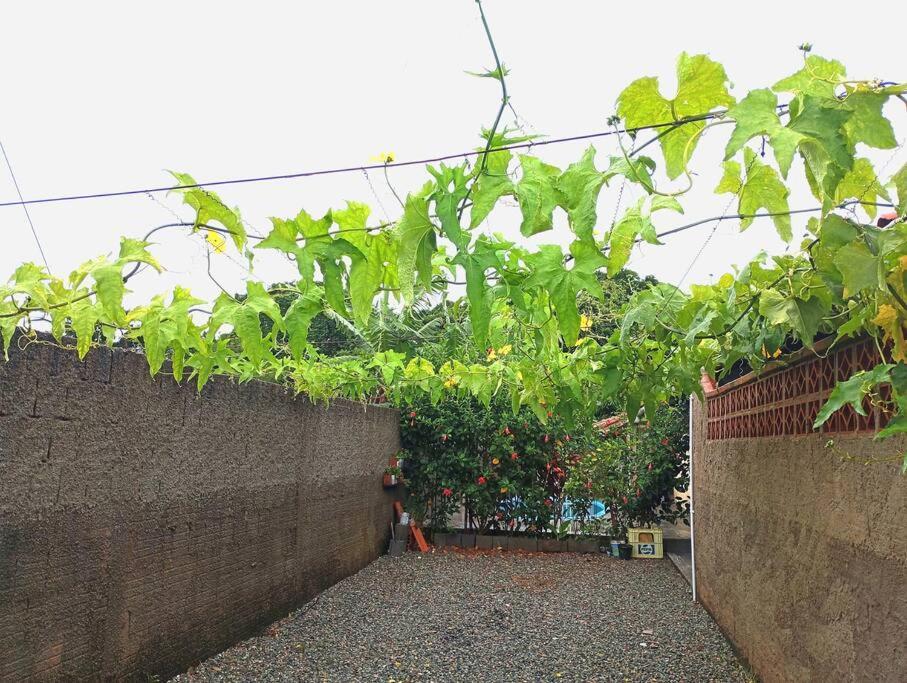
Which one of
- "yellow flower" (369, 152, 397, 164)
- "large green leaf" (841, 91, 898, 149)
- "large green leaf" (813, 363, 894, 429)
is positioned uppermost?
"yellow flower" (369, 152, 397, 164)

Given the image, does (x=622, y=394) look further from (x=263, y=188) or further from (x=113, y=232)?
(x=113, y=232)

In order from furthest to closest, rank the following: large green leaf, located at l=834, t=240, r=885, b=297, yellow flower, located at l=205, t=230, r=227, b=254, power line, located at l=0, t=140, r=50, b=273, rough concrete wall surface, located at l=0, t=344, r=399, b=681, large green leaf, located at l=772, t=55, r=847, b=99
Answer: rough concrete wall surface, located at l=0, t=344, r=399, b=681 < power line, located at l=0, t=140, r=50, b=273 < yellow flower, located at l=205, t=230, r=227, b=254 < large green leaf, located at l=834, t=240, r=885, b=297 < large green leaf, located at l=772, t=55, r=847, b=99

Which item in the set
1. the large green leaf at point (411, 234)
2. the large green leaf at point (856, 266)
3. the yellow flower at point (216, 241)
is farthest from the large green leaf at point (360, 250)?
the large green leaf at point (856, 266)

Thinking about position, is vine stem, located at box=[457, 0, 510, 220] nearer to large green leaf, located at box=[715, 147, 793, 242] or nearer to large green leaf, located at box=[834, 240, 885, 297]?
large green leaf, located at box=[715, 147, 793, 242]

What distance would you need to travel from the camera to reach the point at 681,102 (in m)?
1.34

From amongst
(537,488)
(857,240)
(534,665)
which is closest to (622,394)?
(534,665)

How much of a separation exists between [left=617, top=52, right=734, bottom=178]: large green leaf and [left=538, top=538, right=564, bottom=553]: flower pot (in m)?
7.51

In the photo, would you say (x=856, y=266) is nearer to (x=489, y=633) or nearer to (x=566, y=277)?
(x=566, y=277)

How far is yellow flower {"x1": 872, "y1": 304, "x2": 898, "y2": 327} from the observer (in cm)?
145

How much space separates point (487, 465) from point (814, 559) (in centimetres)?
585

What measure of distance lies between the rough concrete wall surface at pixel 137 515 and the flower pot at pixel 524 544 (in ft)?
11.5

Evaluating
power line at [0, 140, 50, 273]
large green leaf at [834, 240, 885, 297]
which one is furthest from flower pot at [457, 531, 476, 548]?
large green leaf at [834, 240, 885, 297]

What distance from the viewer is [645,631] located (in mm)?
4992

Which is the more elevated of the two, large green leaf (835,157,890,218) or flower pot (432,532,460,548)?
large green leaf (835,157,890,218)
